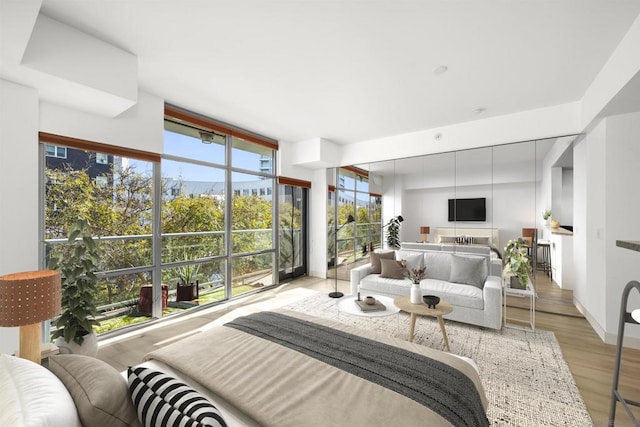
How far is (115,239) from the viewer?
3082 millimetres

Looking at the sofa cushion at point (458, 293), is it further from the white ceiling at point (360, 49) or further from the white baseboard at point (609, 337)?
the white ceiling at point (360, 49)

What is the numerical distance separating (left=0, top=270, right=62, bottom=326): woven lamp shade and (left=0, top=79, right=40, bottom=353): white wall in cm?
107

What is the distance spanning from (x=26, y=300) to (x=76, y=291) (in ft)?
2.94

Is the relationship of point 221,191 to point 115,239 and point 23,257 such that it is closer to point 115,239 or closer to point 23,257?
point 115,239

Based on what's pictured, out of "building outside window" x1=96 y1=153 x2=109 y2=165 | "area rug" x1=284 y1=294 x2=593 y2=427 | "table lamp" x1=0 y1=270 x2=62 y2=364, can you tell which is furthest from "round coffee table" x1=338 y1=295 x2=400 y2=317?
"building outside window" x1=96 y1=153 x2=109 y2=165

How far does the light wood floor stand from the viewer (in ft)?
6.78

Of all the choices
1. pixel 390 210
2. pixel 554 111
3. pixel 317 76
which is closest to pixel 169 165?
pixel 317 76

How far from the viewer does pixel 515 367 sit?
2.39m

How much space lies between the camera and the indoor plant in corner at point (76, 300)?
2240mm

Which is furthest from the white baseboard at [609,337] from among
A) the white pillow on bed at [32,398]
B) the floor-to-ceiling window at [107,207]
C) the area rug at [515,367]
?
the floor-to-ceiling window at [107,207]

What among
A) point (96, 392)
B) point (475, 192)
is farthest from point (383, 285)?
point (96, 392)

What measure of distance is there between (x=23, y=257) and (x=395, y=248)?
440 centimetres

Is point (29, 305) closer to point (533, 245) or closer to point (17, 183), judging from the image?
point (17, 183)

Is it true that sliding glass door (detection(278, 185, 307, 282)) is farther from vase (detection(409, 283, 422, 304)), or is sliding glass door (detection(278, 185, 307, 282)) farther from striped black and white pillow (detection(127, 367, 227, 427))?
striped black and white pillow (detection(127, 367, 227, 427))
